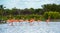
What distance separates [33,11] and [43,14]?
2.51 m

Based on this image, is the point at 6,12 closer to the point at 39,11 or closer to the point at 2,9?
the point at 2,9

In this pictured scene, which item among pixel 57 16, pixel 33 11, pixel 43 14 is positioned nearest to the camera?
pixel 57 16

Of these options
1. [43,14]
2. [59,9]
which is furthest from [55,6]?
[43,14]

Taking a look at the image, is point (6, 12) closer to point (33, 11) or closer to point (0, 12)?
point (0, 12)

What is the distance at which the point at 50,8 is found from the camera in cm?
3038

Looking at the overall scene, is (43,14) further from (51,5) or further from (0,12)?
(0,12)

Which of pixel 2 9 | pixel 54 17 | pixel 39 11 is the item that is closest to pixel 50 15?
pixel 54 17

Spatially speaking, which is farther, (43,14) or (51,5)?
(51,5)

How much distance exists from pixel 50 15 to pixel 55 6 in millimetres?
3231

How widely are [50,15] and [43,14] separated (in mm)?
1389

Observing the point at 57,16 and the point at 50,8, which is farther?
the point at 50,8

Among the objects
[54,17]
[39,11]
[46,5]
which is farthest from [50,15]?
[46,5]

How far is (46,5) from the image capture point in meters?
31.4

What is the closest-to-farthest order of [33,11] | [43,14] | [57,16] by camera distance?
[57,16] < [43,14] < [33,11]
